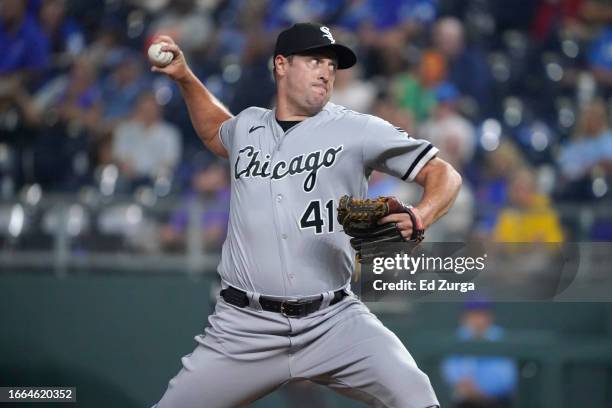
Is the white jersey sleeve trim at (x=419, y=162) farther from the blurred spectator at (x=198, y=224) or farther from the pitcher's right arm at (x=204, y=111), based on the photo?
the blurred spectator at (x=198, y=224)

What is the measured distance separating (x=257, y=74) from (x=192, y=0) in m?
1.36

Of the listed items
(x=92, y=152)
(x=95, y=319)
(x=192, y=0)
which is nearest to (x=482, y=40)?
(x=192, y=0)

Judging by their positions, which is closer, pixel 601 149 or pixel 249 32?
pixel 601 149

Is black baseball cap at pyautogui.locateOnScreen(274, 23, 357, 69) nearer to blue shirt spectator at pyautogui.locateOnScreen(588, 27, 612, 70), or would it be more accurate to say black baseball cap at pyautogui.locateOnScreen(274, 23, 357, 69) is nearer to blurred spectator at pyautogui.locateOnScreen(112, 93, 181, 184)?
blurred spectator at pyautogui.locateOnScreen(112, 93, 181, 184)

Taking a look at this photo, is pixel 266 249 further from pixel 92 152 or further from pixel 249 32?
pixel 249 32

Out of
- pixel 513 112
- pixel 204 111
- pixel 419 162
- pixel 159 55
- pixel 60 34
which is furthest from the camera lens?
pixel 60 34

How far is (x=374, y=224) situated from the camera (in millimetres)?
3365

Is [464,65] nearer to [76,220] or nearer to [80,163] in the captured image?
[80,163]

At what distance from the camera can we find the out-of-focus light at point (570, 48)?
8594 millimetres

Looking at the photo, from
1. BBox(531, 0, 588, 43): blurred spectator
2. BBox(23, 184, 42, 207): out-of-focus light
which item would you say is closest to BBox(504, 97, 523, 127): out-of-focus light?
BBox(531, 0, 588, 43): blurred spectator

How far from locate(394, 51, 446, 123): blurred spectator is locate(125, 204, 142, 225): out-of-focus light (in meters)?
2.62

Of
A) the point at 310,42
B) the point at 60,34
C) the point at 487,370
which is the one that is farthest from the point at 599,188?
the point at 60,34

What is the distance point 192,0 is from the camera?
9227 millimetres

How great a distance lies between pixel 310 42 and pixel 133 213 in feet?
9.33
